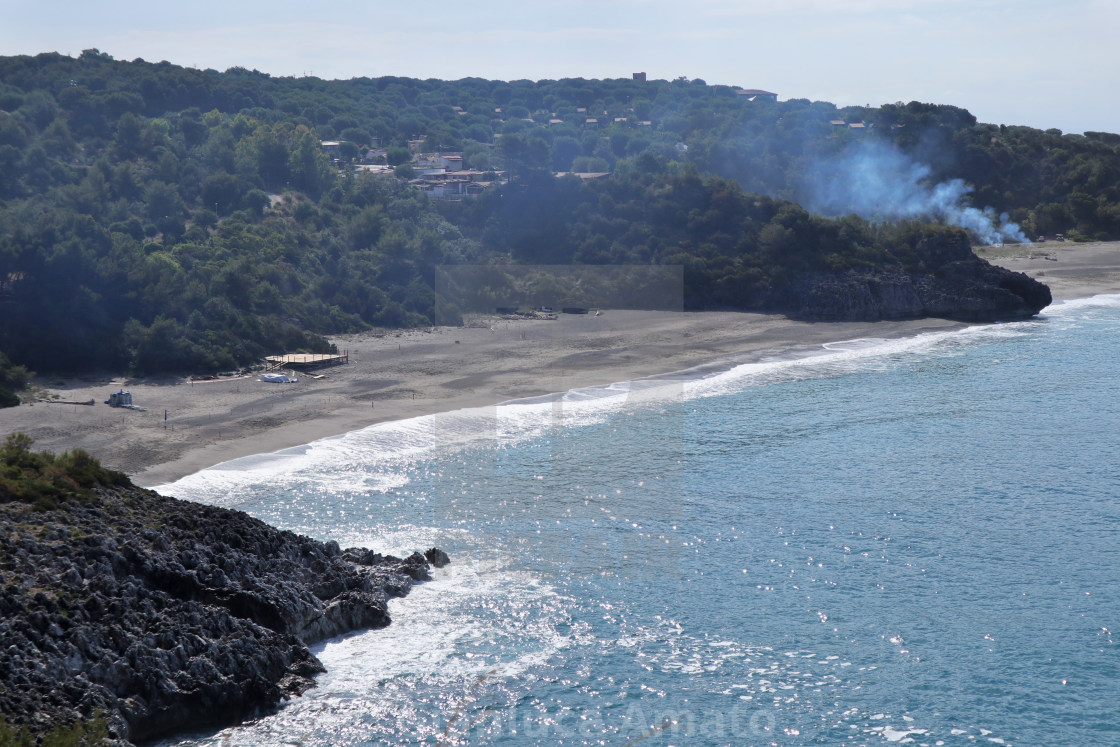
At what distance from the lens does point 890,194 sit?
9075 cm

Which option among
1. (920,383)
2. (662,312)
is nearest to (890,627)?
(920,383)

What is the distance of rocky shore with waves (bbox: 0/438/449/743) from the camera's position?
1820 centimetres

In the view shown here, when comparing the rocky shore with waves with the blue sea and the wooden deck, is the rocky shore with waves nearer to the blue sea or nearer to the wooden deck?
the blue sea

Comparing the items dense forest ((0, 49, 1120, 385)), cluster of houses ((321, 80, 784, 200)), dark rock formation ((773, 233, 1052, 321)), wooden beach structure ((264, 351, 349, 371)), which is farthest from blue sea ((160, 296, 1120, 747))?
cluster of houses ((321, 80, 784, 200))

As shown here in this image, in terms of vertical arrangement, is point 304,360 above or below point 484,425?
above

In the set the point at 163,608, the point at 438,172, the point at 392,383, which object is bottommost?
the point at 163,608

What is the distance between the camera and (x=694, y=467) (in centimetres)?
3453

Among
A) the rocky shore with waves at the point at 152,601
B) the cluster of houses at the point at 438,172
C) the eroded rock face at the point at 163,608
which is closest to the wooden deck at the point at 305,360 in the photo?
the rocky shore with waves at the point at 152,601

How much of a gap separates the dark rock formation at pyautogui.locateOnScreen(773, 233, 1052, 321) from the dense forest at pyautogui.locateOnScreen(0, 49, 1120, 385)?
50.8 inches

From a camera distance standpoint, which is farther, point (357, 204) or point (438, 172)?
point (438, 172)

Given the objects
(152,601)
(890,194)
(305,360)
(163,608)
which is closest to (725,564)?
(163,608)

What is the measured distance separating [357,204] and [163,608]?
54625 millimetres

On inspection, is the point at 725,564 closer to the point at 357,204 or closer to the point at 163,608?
the point at 163,608

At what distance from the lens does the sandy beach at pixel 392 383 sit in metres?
34.9
